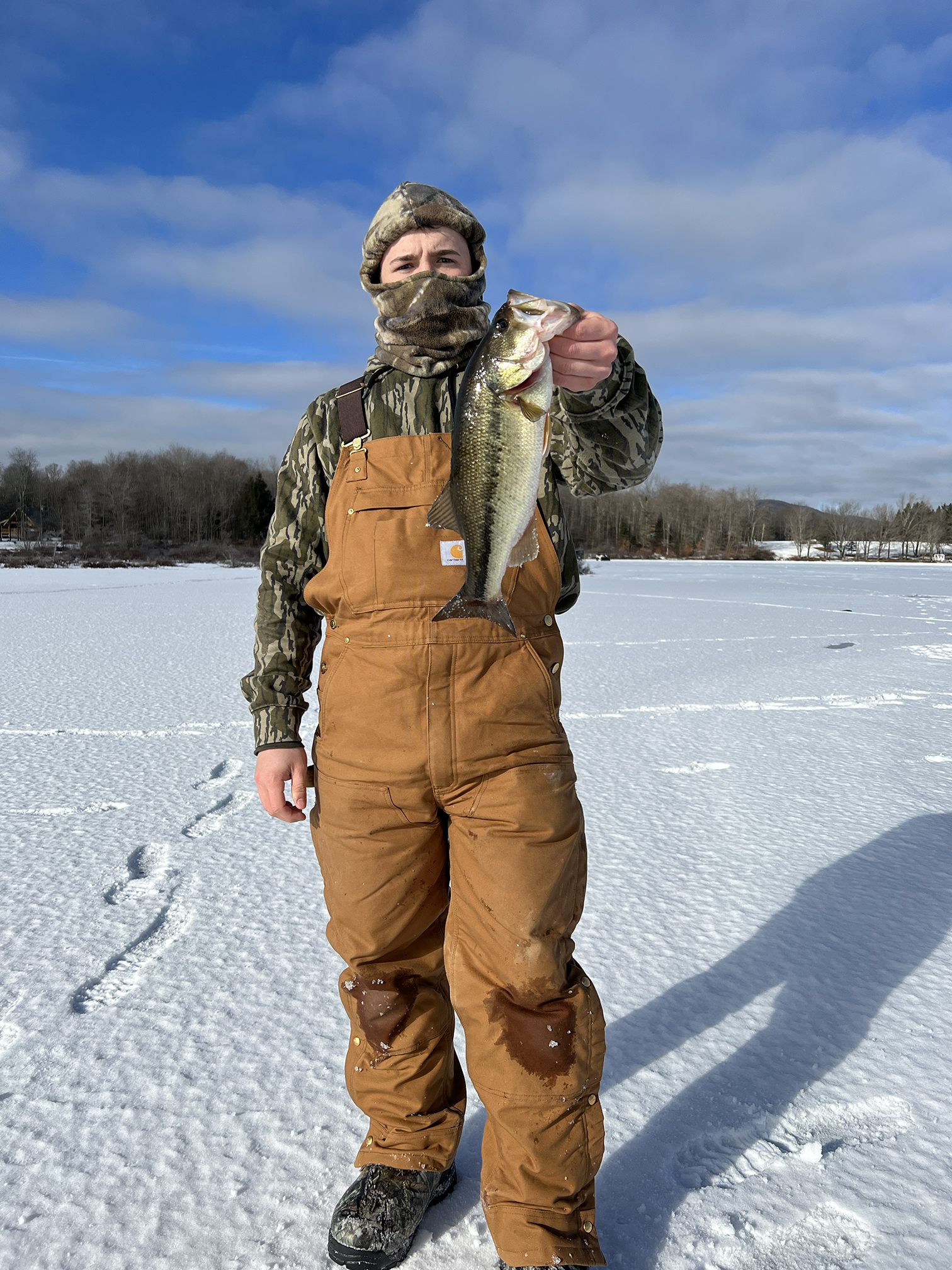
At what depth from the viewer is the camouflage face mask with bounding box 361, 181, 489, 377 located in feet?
6.13

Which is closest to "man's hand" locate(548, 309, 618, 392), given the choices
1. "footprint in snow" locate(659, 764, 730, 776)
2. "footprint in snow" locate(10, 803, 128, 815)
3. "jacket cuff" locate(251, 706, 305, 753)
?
"jacket cuff" locate(251, 706, 305, 753)

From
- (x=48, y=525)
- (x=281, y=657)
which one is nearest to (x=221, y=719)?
(x=281, y=657)

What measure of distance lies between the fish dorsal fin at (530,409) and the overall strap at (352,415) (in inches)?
23.6

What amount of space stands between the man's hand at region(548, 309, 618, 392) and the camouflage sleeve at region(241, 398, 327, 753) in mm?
710

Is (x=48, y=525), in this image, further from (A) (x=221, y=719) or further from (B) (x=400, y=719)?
(B) (x=400, y=719)

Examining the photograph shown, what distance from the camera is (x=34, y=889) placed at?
10.1 feet

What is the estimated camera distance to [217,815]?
396 cm

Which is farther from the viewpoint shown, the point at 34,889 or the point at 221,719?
the point at 221,719

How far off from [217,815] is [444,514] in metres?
2.96

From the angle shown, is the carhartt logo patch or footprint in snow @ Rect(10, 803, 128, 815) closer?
the carhartt logo patch

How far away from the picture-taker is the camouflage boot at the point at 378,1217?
1.59 metres

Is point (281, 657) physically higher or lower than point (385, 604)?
lower

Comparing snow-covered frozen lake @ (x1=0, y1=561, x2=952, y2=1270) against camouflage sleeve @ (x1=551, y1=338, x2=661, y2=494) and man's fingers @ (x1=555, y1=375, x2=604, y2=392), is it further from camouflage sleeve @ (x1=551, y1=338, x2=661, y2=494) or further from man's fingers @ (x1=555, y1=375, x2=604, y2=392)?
man's fingers @ (x1=555, y1=375, x2=604, y2=392)

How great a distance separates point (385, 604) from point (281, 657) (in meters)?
0.55
